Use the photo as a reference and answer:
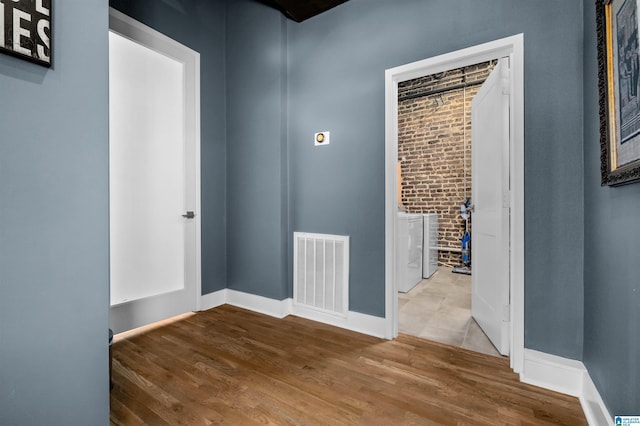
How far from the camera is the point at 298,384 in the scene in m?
1.68

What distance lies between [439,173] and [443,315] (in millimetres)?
2734

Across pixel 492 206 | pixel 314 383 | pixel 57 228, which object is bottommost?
pixel 314 383

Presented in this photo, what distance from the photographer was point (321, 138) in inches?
103

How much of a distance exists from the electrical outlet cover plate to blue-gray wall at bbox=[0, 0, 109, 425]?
68.7 inches

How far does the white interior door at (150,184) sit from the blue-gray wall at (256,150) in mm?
420

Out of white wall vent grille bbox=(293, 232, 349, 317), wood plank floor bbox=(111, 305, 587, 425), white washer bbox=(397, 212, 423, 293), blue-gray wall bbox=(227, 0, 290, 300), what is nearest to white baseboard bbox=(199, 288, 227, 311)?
blue-gray wall bbox=(227, 0, 290, 300)

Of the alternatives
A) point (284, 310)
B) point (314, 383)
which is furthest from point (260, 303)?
point (314, 383)

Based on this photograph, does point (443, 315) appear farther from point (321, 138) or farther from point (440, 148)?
point (440, 148)

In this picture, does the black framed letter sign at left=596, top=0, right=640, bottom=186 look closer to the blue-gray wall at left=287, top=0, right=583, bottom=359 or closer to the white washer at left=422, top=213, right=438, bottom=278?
the blue-gray wall at left=287, top=0, right=583, bottom=359

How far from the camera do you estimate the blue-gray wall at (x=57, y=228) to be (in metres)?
0.88

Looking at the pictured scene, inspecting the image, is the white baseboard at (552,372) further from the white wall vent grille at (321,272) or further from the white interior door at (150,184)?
the white interior door at (150,184)

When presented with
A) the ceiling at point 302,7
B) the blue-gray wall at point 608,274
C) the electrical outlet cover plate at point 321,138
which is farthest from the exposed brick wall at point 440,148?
the blue-gray wall at point 608,274

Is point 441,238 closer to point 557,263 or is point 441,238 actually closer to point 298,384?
point 557,263

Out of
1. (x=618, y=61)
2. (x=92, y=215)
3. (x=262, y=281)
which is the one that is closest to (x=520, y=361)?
(x=618, y=61)
